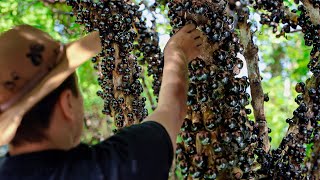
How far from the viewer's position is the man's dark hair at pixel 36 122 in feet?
6.00

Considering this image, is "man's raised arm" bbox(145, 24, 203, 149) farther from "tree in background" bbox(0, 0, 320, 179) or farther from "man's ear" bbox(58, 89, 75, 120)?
"man's ear" bbox(58, 89, 75, 120)

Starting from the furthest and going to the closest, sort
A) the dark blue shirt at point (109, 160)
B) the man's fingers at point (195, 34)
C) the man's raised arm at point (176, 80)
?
the man's fingers at point (195, 34)
the man's raised arm at point (176, 80)
the dark blue shirt at point (109, 160)

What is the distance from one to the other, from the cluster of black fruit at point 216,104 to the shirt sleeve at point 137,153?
0.72 metres

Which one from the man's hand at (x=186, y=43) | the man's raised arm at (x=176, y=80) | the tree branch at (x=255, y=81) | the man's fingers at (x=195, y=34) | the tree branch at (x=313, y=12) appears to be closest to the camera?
the man's raised arm at (x=176, y=80)

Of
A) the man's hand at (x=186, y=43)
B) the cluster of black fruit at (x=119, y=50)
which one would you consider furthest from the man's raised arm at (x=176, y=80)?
the cluster of black fruit at (x=119, y=50)

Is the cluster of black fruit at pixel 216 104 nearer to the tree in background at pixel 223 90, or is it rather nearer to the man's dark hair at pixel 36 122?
the tree in background at pixel 223 90

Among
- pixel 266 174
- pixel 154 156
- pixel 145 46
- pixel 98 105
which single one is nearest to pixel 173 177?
Result: pixel 145 46

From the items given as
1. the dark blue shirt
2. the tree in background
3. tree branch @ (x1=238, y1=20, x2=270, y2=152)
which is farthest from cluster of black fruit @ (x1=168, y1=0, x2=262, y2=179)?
the dark blue shirt

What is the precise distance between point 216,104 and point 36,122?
1.19m

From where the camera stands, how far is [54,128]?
6.17ft

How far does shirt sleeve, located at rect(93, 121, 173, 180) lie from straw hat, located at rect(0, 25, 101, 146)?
34 cm

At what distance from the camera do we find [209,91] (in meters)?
2.66

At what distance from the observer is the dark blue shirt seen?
5.93ft

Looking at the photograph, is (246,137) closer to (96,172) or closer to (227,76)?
(227,76)
